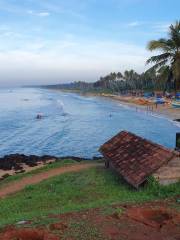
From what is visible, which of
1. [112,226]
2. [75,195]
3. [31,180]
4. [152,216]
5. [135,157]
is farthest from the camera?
[31,180]

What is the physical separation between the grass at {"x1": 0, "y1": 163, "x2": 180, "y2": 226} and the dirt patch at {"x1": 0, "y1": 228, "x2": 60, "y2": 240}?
1156 millimetres

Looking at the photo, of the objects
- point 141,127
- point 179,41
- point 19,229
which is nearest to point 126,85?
point 141,127

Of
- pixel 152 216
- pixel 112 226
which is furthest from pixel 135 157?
pixel 112 226

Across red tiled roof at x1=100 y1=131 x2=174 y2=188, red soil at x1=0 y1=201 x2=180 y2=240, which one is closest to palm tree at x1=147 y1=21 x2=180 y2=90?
red tiled roof at x1=100 y1=131 x2=174 y2=188

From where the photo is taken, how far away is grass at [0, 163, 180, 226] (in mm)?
11719

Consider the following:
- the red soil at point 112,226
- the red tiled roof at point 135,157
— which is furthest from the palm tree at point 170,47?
the red soil at point 112,226

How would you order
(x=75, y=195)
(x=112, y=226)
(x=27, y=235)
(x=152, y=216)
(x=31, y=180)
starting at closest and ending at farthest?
Answer: (x=27, y=235)
(x=112, y=226)
(x=152, y=216)
(x=75, y=195)
(x=31, y=180)

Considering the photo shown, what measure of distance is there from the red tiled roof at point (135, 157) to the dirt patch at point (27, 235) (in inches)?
222

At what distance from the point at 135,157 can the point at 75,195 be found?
305 cm

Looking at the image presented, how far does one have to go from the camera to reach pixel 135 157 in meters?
15.8

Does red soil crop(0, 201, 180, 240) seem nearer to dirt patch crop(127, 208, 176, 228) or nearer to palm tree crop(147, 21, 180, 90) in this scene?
dirt patch crop(127, 208, 176, 228)

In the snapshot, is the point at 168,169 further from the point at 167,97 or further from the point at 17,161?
the point at 167,97

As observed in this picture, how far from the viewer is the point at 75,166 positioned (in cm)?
2217

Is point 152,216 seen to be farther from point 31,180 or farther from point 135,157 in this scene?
point 31,180
